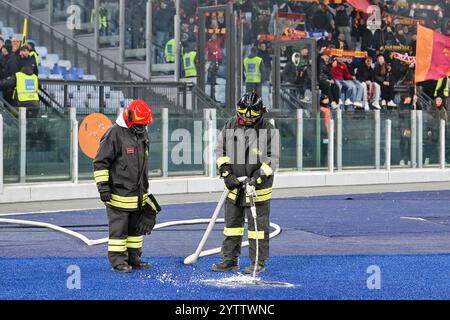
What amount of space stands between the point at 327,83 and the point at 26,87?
8.66 meters

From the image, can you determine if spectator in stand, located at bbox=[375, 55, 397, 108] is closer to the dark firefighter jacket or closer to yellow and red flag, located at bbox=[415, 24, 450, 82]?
yellow and red flag, located at bbox=[415, 24, 450, 82]

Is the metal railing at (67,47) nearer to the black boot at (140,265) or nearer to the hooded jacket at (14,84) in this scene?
the hooded jacket at (14,84)

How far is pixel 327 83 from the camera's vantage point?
27.8 metres

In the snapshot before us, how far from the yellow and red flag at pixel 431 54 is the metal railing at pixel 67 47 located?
810 centimetres

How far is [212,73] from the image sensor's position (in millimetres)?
25656

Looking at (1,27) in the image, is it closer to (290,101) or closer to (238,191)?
(290,101)

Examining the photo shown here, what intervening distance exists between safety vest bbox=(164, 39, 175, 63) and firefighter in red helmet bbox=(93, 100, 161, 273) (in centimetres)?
1683

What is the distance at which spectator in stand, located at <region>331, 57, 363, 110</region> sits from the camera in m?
28.9

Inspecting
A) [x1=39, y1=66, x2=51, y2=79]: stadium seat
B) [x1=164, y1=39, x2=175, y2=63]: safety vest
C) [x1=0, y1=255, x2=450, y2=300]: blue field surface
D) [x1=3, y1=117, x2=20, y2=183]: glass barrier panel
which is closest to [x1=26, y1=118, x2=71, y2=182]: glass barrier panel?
[x1=3, y1=117, x2=20, y2=183]: glass barrier panel

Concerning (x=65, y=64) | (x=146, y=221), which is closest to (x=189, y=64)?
(x=65, y=64)

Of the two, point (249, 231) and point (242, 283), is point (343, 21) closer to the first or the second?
point (249, 231)

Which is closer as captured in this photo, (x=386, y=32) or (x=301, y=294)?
(x=301, y=294)
